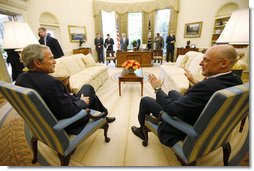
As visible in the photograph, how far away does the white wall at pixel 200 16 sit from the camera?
18.8 feet

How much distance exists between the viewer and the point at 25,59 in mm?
1201

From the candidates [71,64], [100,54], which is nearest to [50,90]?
[71,64]

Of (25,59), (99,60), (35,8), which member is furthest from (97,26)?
(25,59)

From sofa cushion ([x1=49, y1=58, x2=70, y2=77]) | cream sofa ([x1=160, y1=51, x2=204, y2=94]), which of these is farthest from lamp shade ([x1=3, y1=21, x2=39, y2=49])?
cream sofa ([x1=160, y1=51, x2=204, y2=94])

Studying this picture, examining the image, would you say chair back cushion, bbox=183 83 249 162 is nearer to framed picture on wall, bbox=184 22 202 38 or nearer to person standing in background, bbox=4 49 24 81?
person standing in background, bbox=4 49 24 81

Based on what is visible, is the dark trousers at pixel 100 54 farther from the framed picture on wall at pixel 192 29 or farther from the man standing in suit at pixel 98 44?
the framed picture on wall at pixel 192 29

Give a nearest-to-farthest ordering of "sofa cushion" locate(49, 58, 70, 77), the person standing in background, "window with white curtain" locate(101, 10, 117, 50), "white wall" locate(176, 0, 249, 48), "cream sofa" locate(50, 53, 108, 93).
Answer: "cream sofa" locate(50, 53, 108, 93) < "sofa cushion" locate(49, 58, 70, 77) < the person standing in background < "white wall" locate(176, 0, 249, 48) < "window with white curtain" locate(101, 10, 117, 50)

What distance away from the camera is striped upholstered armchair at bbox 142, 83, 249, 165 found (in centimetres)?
82

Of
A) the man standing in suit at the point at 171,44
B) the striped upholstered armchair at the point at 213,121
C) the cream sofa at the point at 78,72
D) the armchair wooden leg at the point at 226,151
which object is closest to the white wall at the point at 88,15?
the man standing in suit at the point at 171,44

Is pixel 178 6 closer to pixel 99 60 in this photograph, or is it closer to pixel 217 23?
pixel 217 23

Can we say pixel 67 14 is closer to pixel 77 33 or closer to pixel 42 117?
pixel 77 33

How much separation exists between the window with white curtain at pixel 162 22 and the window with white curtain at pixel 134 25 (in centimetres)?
91

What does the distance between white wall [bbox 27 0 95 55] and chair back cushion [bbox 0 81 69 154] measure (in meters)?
4.93

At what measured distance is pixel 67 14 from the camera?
657cm
